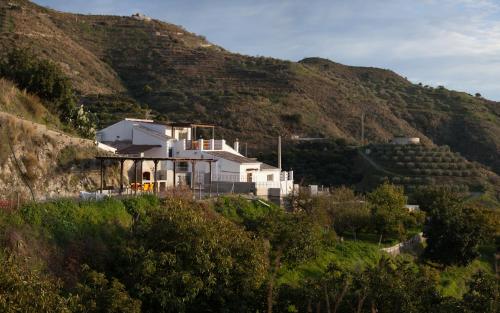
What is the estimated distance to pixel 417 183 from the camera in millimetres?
59688

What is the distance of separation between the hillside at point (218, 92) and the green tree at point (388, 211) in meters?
29.8

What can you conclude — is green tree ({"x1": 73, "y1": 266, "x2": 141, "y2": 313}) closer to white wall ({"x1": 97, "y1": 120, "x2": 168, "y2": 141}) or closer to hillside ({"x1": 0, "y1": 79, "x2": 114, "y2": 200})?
hillside ({"x1": 0, "y1": 79, "x2": 114, "y2": 200})

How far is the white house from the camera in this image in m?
38.7

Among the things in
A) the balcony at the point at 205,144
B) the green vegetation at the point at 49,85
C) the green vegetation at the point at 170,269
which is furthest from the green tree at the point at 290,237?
the green vegetation at the point at 49,85

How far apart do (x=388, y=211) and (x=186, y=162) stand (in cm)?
1298

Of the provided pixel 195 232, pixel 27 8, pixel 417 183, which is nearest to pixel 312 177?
pixel 417 183

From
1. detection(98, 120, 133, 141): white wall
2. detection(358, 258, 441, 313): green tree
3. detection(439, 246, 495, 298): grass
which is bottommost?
detection(439, 246, 495, 298): grass

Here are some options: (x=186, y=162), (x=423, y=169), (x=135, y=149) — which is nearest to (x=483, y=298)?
(x=186, y=162)

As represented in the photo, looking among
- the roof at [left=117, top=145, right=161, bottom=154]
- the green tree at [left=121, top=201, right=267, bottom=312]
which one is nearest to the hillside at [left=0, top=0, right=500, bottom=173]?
the roof at [left=117, top=145, right=161, bottom=154]

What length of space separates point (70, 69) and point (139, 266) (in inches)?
2576

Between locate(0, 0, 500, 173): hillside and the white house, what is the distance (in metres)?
17.0

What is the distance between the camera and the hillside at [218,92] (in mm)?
78250

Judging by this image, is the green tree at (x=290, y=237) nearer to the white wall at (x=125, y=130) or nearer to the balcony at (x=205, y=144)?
the balcony at (x=205, y=144)

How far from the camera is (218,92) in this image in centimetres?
8769
